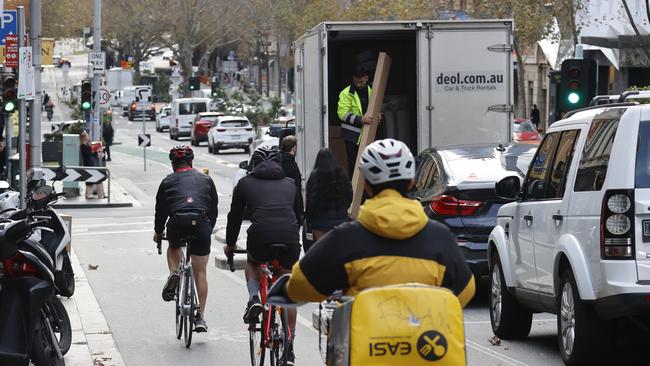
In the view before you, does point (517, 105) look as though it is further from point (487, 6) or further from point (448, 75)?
point (448, 75)

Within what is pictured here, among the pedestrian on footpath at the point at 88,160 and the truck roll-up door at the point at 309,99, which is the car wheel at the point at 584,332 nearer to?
the truck roll-up door at the point at 309,99

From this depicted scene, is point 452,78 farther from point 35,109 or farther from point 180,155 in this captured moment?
point 35,109

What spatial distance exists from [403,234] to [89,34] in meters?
105

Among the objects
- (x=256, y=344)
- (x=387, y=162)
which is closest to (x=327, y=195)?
(x=256, y=344)

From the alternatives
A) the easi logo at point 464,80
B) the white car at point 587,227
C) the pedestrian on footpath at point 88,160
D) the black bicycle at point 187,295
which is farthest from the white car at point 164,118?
the white car at point 587,227

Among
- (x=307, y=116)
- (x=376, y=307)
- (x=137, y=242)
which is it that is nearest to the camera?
(x=376, y=307)

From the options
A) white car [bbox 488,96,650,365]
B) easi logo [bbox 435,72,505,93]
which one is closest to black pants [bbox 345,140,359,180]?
easi logo [bbox 435,72,505,93]

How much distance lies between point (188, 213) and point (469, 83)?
678 centimetres

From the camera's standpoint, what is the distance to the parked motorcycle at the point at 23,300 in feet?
28.9

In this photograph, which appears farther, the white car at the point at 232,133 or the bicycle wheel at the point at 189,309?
the white car at the point at 232,133

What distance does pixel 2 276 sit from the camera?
9.05 m

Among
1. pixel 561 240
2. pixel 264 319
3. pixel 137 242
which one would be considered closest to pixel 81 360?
pixel 264 319

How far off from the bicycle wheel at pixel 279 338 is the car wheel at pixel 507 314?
9.19 feet

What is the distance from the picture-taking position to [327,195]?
11.7m
